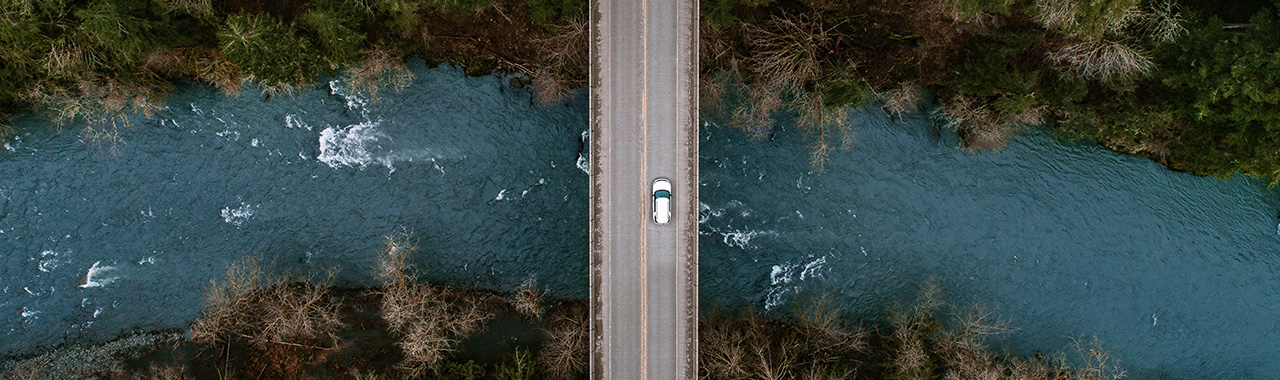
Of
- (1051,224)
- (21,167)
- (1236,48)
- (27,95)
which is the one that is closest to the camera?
(1236,48)

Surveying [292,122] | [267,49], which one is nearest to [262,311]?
[292,122]

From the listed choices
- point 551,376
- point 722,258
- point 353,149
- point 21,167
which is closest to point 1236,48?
point 722,258

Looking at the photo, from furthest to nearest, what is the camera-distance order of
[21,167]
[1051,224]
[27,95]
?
[1051,224], [21,167], [27,95]

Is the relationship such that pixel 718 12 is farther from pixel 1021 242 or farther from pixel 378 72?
pixel 1021 242

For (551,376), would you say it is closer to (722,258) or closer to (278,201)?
(722,258)

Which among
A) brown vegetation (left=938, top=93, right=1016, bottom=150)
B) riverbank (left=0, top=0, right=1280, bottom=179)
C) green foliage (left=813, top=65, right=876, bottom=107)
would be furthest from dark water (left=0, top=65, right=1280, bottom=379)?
green foliage (left=813, top=65, right=876, bottom=107)

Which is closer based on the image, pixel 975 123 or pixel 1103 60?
pixel 1103 60

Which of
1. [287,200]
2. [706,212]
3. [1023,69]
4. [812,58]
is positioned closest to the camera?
[812,58]
